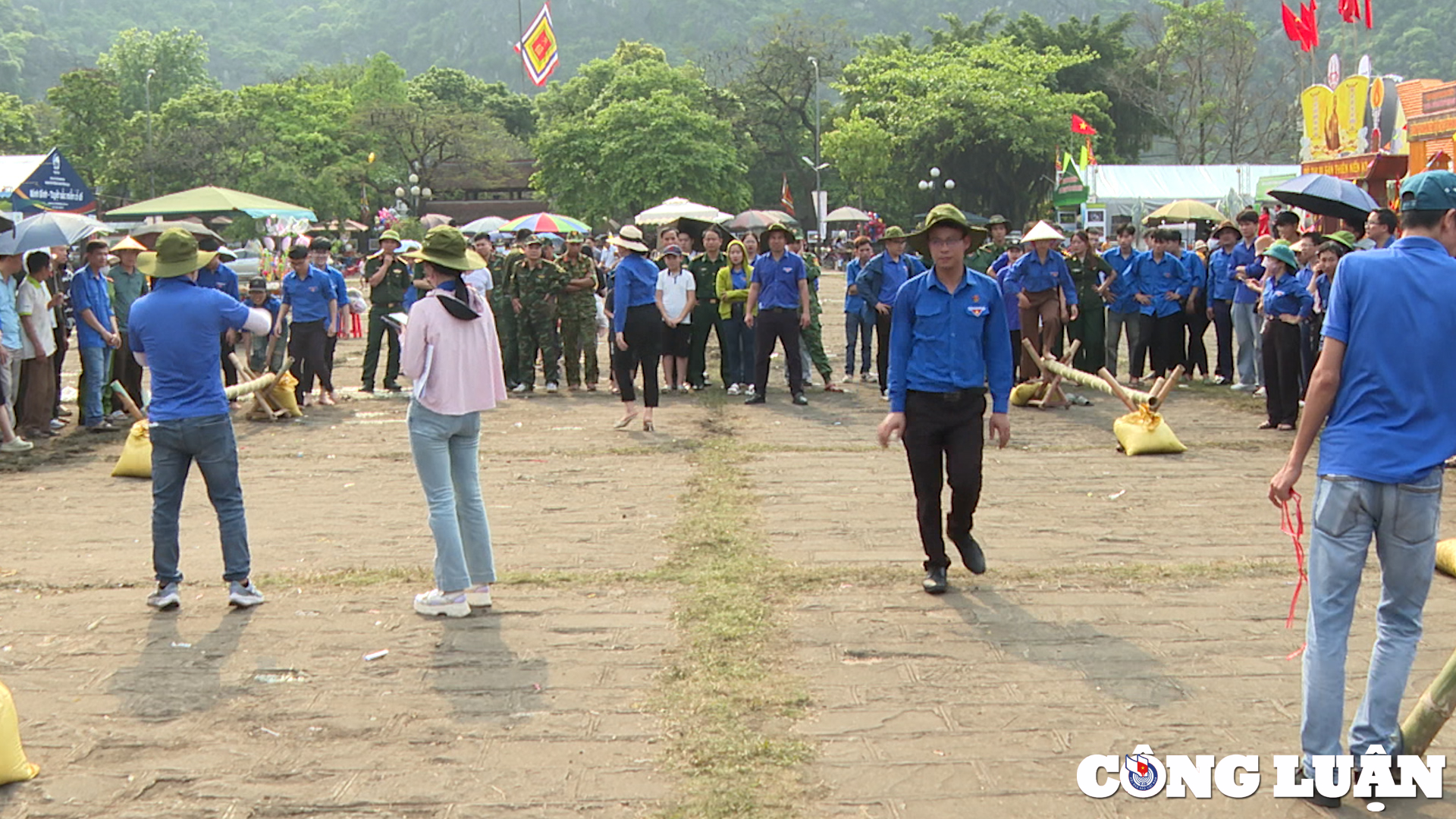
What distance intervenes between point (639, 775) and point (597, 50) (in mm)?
165760

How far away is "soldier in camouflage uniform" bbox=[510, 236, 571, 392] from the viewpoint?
15.2 meters

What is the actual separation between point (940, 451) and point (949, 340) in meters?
0.59

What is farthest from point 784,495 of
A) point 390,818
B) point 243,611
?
point 390,818

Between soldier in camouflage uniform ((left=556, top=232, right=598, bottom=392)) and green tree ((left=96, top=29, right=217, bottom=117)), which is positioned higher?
green tree ((left=96, top=29, right=217, bottom=117))

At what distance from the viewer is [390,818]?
4.17 meters

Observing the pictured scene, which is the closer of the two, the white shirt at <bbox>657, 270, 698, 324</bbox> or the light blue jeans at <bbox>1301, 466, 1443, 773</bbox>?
the light blue jeans at <bbox>1301, 466, 1443, 773</bbox>

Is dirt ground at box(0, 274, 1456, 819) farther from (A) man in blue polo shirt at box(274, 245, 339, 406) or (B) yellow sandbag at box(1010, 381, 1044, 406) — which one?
(A) man in blue polo shirt at box(274, 245, 339, 406)

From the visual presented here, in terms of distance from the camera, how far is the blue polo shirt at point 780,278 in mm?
13906

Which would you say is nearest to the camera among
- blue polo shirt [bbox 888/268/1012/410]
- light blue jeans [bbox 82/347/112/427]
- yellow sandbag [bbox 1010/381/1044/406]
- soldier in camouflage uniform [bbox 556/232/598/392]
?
blue polo shirt [bbox 888/268/1012/410]

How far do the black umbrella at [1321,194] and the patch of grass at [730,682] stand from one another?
3.57 metres

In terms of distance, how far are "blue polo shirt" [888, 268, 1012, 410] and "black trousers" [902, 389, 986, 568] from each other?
2.5 inches

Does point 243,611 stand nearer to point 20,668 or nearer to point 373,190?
point 20,668

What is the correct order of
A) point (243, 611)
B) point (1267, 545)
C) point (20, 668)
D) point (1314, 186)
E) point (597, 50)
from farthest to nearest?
point (597, 50), point (1314, 186), point (1267, 545), point (243, 611), point (20, 668)

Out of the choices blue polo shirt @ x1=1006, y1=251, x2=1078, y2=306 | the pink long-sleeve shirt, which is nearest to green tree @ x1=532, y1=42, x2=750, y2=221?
blue polo shirt @ x1=1006, y1=251, x2=1078, y2=306
